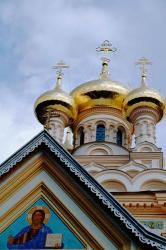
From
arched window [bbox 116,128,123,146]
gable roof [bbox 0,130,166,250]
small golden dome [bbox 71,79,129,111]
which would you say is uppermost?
small golden dome [bbox 71,79,129,111]

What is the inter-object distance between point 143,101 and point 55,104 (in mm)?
3151

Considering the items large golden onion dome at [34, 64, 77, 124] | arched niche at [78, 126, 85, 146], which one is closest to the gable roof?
large golden onion dome at [34, 64, 77, 124]

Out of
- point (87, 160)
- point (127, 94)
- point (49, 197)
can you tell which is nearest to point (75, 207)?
point (49, 197)

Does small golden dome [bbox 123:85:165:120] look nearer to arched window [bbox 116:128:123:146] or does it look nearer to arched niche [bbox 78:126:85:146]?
arched window [bbox 116:128:123:146]

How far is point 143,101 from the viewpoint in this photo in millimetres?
19359

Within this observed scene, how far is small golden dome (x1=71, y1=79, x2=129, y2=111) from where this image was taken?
20250 millimetres

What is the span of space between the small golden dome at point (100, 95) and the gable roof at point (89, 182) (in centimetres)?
1156

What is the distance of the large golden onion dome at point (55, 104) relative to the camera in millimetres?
20078

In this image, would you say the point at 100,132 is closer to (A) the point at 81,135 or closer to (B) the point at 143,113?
(A) the point at 81,135

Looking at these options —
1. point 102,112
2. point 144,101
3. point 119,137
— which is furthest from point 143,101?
point 119,137

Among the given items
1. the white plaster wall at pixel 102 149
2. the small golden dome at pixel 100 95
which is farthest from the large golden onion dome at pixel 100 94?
the white plaster wall at pixel 102 149

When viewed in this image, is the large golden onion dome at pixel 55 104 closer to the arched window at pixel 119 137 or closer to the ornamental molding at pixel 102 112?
the ornamental molding at pixel 102 112

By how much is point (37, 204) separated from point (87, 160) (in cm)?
996

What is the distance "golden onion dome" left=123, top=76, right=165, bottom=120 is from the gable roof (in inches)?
423
